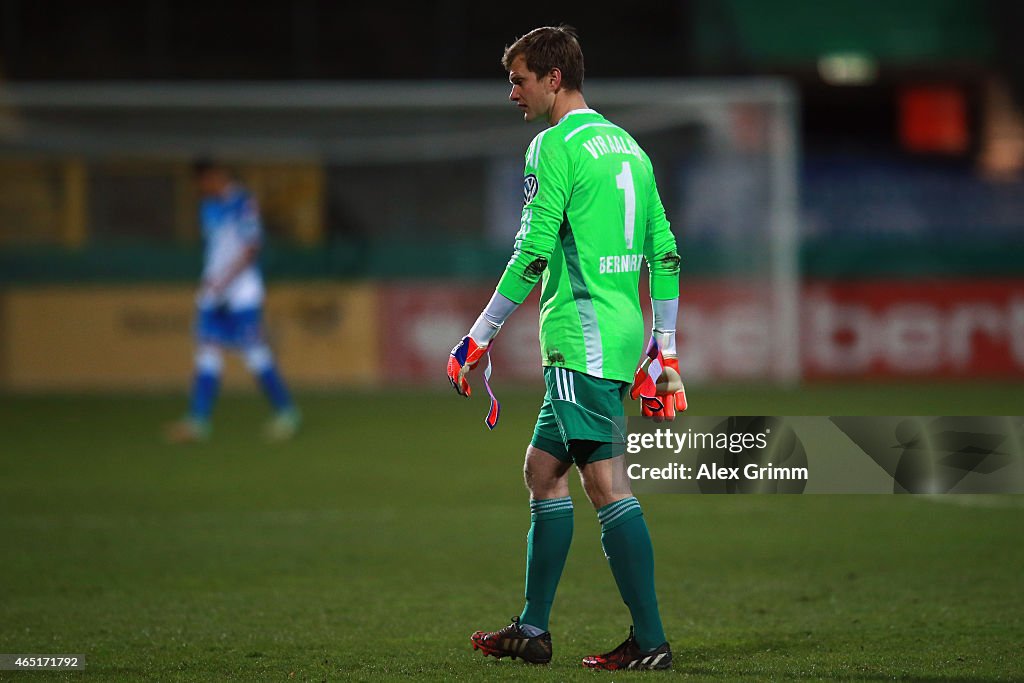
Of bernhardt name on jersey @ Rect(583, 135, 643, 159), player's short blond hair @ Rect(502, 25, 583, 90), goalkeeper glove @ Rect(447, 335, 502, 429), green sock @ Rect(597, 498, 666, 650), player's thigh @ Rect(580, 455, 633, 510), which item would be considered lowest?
green sock @ Rect(597, 498, 666, 650)

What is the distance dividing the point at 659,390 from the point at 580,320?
0.32m

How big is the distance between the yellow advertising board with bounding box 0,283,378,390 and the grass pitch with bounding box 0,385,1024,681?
198 inches

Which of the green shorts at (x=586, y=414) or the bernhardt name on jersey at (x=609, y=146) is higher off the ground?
the bernhardt name on jersey at (x=609, y=146)

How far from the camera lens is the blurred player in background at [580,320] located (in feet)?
13.8

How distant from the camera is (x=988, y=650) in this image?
4520mm

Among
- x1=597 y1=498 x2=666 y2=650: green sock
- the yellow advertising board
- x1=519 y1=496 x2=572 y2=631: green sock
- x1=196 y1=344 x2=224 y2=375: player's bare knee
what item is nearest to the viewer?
x1=597 y1=498 x2=666 y2=650: green sock

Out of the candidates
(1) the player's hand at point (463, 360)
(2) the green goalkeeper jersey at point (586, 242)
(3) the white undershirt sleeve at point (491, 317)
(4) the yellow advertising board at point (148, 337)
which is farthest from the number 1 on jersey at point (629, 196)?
(4) the yellow advertising board at point (148, 337)

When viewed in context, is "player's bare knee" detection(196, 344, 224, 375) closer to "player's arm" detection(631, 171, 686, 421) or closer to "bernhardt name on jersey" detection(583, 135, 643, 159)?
"player's arm" detection(631, 171, 686, 421)

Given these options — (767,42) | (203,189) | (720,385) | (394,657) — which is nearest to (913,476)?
(394,657)

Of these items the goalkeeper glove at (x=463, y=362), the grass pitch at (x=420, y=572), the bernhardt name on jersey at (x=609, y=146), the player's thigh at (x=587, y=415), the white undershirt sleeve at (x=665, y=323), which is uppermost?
the bernhardt name on jersey at (x=609, y=146)

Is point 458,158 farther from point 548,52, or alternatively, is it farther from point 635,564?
point 635,564

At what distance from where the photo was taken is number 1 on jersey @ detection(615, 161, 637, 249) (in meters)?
4.28

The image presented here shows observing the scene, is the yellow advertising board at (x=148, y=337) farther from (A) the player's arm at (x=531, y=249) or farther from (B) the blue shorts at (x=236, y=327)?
(A) the player's arm at (x=531, y=249)

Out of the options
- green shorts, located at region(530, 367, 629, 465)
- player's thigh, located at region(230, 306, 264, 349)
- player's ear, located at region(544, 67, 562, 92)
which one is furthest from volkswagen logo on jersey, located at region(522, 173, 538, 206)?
player's thigh, located at region(230, 306, 264, 349)
